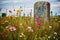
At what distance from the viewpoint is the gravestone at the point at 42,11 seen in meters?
2.20

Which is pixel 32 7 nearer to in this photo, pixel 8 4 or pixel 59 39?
pixel 8 4

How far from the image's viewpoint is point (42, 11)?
2.21 m

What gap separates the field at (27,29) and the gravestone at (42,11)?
0.05 m

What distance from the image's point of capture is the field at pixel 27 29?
2.17 meters

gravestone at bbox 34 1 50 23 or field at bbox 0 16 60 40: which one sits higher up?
gravestone at bbox 34 1 50 23

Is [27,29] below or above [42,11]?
below

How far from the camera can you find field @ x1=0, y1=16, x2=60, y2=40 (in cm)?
217

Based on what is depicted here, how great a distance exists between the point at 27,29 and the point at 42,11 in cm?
28

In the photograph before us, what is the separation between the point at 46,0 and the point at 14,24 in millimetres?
477

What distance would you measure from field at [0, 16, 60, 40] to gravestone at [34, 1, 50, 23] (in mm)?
48

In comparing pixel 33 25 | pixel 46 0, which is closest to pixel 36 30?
pixel 33 25

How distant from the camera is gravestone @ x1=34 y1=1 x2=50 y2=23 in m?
2.20

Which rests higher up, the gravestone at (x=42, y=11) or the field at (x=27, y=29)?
the gravestone at (x=42, y=11)

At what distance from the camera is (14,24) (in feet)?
7.23
